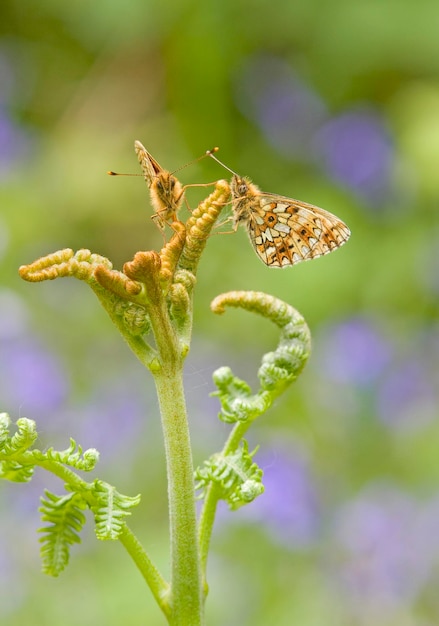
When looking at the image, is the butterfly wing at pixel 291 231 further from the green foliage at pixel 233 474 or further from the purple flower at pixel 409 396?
the purple flower at pixel 409 396

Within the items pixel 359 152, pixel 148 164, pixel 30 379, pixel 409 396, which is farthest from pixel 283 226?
pixel 359 152

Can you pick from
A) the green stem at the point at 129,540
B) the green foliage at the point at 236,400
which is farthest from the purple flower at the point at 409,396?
the green stem at the point at 129,540

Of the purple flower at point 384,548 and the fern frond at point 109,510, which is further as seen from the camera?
the purple flower at point 384,548

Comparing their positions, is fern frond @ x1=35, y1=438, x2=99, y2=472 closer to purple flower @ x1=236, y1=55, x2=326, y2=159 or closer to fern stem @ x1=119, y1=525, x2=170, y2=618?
fern stem @ x1=119, y1=525, x2=170, y2=618

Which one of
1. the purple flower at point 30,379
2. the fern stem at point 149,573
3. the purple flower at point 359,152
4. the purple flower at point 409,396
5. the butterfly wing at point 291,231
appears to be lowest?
the fern stem at point 149,573

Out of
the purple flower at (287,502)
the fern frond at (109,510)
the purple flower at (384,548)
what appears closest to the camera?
the fern frond at (109,510)

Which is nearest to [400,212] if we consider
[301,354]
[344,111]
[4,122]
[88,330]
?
[344,111]

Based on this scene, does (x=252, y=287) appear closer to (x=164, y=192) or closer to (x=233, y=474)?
(x=164, y=192)

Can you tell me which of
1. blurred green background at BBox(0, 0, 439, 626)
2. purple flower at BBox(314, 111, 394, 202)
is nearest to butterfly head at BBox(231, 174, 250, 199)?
blurred green background at BBox(0, 0, 439, 626)
